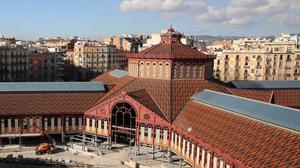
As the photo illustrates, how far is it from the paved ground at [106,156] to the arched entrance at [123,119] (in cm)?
257

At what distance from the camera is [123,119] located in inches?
2111

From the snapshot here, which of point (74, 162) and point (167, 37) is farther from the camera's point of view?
point (167, 37)

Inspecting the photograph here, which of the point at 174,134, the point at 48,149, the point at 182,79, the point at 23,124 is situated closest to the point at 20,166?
the point at 48,149

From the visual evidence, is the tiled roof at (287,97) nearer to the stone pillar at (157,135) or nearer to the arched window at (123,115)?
the stone pillar at (157,135)

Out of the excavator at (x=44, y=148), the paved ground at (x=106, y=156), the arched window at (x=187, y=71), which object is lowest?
the paved ground at (x=106, y=156)

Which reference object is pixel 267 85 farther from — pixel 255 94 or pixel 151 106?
pixel 151 106

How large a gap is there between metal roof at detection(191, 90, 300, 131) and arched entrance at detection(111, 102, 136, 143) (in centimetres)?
939

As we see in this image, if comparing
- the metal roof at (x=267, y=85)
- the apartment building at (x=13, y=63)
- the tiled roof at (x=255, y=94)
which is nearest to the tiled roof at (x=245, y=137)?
the tiled roof at (x=255, y=94)

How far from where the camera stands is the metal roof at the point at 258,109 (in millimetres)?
34381

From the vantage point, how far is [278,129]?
3419 cm

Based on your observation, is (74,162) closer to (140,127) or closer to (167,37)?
(140,127)

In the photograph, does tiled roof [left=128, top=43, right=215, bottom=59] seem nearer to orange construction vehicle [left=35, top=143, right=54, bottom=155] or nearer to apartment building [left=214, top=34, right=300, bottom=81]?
orange construction vehicle [left=35, top=143, right=54, bottom=155]

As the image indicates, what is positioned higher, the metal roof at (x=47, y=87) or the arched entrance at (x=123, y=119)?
the metal roof at (x=47, y=87)

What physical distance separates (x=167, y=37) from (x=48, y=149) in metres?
24.9
